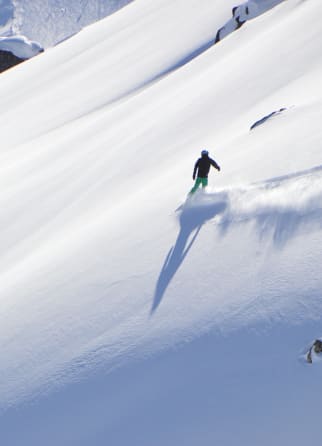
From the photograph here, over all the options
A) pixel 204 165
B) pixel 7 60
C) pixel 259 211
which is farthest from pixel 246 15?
pixel 7 60

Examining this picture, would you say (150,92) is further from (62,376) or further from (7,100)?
(62,376)

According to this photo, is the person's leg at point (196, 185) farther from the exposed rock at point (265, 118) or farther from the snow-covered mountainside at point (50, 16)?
the snow-covered mountainside at point (50, 16)

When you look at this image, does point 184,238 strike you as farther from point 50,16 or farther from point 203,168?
point 50,16

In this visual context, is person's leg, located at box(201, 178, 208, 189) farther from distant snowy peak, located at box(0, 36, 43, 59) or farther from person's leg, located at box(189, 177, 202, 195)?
distant snowy peak, located at box(0, 36, 43, 59)

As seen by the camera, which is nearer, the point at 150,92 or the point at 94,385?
the point at 94,385

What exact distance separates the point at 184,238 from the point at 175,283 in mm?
1187

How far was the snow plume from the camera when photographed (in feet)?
27.2

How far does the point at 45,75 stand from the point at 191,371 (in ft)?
120

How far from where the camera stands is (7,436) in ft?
23.3

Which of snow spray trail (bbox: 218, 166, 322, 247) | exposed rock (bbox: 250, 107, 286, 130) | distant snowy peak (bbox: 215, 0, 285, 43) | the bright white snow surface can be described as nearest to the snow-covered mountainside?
distant snowy peak (bbox: 215, 0, 285, 43)

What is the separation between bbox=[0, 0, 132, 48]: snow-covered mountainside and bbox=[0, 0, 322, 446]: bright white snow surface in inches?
4434

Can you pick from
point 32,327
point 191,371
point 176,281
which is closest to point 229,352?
point 191,371

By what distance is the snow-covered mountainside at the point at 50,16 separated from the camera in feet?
401

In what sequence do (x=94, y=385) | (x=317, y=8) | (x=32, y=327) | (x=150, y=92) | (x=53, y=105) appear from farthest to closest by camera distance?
1. (x=53, y=105)
2. (x=150, y=92)
3. (x=317, y=8)
4. (x=32, y=327)
5. (x=94, y=385)
